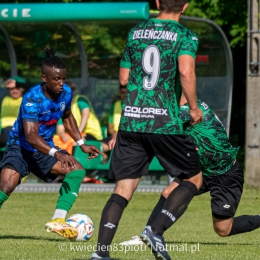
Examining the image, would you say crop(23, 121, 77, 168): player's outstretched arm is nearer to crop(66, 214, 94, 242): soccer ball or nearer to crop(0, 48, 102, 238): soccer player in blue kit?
A: crop(0, 48, 102, 238): soccer player in blue kit

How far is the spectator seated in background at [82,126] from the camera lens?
15.9 m

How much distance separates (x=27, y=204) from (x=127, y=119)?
7.64 m

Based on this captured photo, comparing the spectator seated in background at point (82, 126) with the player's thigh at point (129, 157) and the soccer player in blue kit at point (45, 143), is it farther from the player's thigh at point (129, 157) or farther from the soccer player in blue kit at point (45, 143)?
the player's thigh at point (129, 157)

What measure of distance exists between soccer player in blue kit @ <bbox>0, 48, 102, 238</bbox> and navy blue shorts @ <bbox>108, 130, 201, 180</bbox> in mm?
1804

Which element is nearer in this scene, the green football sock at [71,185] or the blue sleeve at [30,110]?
the blue sleeve at [30,110]

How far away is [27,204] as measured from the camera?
14180 mm

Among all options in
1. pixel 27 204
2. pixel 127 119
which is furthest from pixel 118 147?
pixel 27 204

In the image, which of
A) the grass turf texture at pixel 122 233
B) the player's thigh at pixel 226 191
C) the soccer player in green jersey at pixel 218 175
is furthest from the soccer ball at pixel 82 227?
the player's thigh at pixel 226 191

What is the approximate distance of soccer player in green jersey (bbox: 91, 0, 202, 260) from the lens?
664 cm

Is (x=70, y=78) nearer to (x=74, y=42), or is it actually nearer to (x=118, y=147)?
(x=74, y=42)

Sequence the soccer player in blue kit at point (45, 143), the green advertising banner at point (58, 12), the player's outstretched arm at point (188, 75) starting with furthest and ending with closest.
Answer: the green advertising banner at point (58, 12), the soccer player in blue kit at point (45, 143), the player's outstretched arm at point (188, 75)

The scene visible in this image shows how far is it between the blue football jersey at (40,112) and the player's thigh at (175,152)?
2285 millimetres

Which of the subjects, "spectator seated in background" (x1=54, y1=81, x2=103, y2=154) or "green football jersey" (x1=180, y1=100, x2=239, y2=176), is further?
"spectator seated in background" (x1=54, y1=81, x2=103, y2=154)

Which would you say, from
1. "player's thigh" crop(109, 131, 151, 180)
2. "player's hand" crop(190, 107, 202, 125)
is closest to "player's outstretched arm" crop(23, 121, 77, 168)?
"player's thigh" crop(109, 131, 151, 180)
